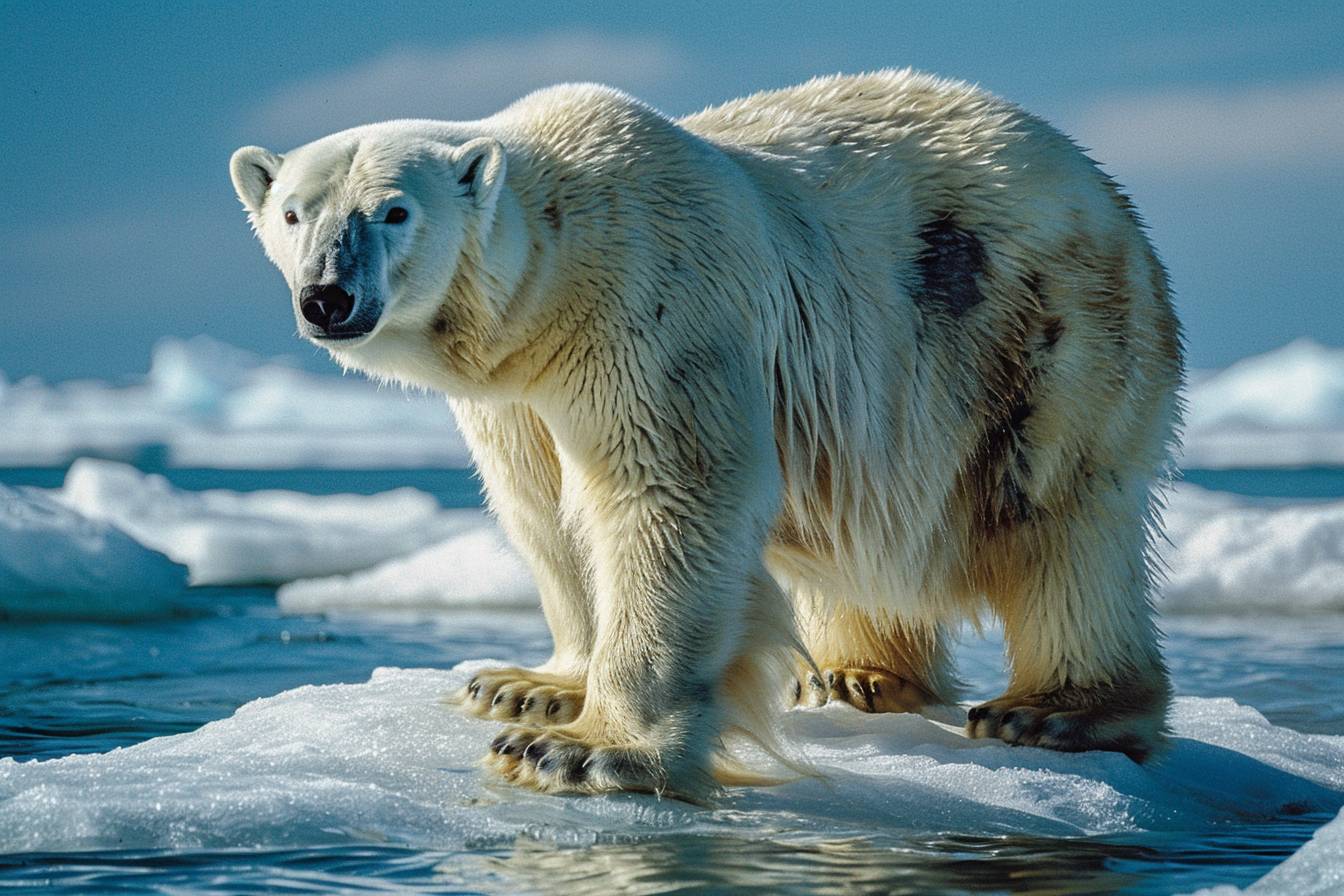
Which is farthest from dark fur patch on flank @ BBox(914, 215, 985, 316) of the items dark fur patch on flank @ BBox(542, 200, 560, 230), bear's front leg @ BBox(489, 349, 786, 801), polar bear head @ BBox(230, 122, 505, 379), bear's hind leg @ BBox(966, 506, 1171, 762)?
polar bear head @ BBox(230, 122, 505, 379)

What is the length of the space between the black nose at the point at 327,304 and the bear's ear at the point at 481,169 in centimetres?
43

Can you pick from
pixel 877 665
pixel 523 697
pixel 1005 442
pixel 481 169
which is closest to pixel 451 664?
pixel 877 665

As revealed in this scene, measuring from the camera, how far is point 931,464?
461cm

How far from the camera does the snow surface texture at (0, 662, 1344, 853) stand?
3596 mm

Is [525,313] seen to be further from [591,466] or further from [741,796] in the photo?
[741,796]

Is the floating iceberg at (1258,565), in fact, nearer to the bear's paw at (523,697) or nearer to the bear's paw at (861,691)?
the bear's paw at (861,691)

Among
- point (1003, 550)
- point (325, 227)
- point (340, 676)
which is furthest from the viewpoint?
point (340, 676)

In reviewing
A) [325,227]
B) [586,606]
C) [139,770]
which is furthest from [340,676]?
[325,227]

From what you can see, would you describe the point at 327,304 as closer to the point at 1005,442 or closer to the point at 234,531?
the point at 1005,442

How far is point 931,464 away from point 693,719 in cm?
110

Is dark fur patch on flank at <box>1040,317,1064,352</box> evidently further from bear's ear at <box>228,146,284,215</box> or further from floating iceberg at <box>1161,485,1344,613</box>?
floating iceberg at <box>1161,485,1344,613</box>

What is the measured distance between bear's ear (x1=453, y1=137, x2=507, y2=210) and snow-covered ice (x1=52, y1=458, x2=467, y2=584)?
23.3 feet

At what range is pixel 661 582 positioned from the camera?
3898 millimetres

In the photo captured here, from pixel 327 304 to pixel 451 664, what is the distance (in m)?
4.19
